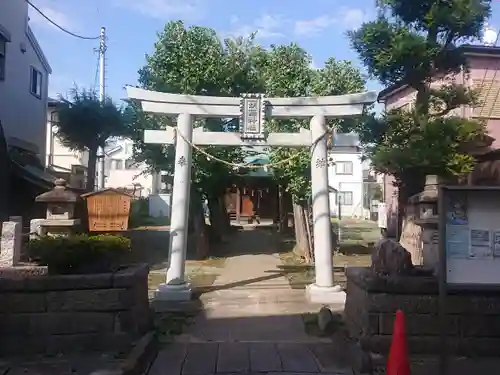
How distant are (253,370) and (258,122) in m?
5.65

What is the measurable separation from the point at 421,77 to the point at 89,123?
12207 millimetres

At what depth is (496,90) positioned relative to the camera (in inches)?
736

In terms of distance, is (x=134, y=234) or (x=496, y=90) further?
(x=134, y=234)

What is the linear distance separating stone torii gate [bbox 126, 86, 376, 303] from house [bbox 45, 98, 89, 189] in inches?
475

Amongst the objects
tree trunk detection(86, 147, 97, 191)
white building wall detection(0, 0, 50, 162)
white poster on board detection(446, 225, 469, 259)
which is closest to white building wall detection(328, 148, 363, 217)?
tree trunk detection(86, 147, 97, 191)

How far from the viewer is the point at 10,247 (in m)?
8.02

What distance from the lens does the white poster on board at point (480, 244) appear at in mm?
5082

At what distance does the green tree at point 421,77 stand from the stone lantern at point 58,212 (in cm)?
684

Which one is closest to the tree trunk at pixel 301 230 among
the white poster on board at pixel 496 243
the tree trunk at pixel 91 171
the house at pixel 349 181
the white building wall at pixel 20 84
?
the tree trunk at pixel 91 171

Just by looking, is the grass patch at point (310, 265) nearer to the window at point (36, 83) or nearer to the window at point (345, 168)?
the window at point (36, 83)

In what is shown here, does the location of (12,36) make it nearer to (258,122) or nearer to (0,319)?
(258,122)

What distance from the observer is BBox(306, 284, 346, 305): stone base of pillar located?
996 centimetres

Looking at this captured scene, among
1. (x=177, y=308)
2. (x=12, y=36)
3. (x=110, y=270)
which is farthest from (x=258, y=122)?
(x=12, y=36)

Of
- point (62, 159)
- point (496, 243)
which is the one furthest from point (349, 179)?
point (496, 243)
